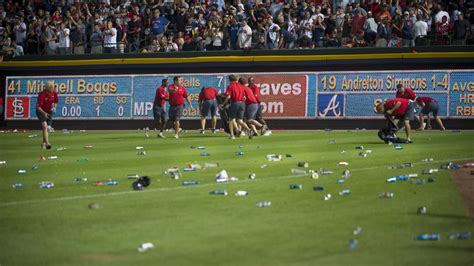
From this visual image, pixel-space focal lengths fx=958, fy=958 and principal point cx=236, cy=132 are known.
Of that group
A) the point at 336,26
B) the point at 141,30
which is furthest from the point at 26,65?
the point at 336,26

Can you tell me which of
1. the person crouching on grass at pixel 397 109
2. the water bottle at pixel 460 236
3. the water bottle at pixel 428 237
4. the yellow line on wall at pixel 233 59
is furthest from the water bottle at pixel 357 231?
the yellow line on wall at pixel 233 59

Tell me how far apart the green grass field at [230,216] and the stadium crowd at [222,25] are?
13856mm

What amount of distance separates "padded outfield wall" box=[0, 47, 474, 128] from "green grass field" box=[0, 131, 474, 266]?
552 inches

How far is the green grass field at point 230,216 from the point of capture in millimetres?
10344

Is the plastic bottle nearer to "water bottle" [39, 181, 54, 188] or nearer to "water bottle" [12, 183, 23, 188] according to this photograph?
"water bottle" [39, 181, 54, 188]

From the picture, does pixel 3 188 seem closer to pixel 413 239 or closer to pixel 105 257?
pixel 105 257

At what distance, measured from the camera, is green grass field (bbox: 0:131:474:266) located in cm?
1034

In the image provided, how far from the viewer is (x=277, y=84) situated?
128ft

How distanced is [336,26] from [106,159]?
15.9 meters

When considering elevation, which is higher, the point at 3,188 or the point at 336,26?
the point at 336,26

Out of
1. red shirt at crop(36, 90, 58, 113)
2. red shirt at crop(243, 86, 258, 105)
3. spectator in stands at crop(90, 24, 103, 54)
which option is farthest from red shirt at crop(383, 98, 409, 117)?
spectator in stands at crop(90, 24, 103, 54)

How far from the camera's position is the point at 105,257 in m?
10.2

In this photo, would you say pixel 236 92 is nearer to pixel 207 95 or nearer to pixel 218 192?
pixel 207 95

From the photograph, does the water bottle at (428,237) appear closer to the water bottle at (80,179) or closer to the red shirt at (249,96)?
the water bottle at (80,179)
